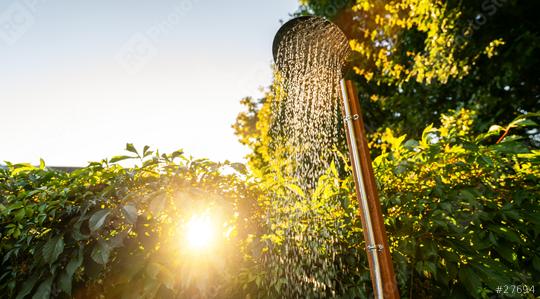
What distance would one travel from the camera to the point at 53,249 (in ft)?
3.56

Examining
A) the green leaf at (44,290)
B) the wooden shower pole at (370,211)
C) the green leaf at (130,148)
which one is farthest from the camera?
the green leaf at (130,148)

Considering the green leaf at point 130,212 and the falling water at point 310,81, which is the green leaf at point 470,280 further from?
the green leaf at point 130,212

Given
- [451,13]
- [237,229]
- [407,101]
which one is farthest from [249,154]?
[237,229]

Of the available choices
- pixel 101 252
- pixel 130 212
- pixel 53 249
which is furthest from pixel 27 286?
pixel 130 212

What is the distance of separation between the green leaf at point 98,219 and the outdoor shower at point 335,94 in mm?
913

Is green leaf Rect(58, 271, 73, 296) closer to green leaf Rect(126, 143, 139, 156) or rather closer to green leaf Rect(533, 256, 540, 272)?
green leaf Rect(126, 143, 139, 156)

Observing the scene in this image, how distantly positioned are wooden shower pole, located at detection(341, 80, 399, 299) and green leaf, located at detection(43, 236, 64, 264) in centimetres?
109

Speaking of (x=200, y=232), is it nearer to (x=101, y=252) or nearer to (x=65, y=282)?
(x=101, y=252)

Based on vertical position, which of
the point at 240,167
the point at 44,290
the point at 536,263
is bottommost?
the point at 536,263

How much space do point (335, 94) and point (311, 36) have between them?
359mm

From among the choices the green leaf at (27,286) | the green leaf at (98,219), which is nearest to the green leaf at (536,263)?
the green leaf at (98,219)

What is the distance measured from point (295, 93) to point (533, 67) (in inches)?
225

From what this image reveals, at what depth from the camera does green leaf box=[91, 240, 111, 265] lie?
1.04m

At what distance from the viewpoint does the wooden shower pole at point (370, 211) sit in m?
0.98
